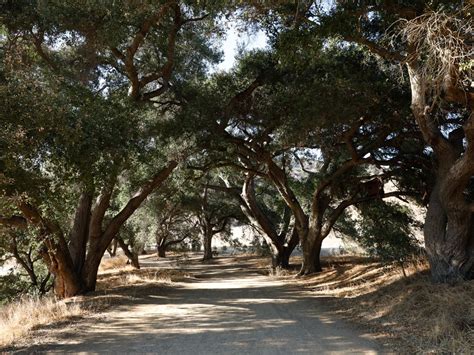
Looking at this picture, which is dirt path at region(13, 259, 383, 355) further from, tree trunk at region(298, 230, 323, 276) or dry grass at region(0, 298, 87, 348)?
tree trunk at region(298, 230, 323, 276)

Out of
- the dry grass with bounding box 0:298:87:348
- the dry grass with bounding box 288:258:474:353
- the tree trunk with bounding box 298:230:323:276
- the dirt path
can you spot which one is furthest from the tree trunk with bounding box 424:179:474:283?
the tree trunk with bounding box 298:230:323:276

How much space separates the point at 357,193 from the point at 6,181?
1329 centimetres

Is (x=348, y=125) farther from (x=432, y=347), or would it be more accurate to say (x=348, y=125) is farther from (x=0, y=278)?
(x=0, y=278)

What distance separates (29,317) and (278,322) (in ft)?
16.3

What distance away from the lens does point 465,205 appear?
8812mm

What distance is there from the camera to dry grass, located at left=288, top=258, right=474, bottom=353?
599 cm

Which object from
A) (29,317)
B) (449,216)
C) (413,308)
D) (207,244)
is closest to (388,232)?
(449,216)

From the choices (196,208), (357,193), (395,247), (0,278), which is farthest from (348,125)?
(196,208)

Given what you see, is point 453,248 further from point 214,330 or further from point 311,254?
point 311,254

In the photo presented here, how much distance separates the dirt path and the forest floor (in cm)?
2

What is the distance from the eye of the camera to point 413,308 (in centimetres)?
796

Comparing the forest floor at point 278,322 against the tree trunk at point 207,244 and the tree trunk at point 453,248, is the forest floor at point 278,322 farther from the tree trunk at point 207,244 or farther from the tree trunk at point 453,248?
the tree trunk at point 207,244

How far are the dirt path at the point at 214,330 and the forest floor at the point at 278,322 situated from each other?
0.05 ft

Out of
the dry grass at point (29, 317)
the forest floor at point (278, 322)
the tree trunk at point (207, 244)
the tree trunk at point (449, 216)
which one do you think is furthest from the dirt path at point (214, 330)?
the tree trunk at point (207, 244)
